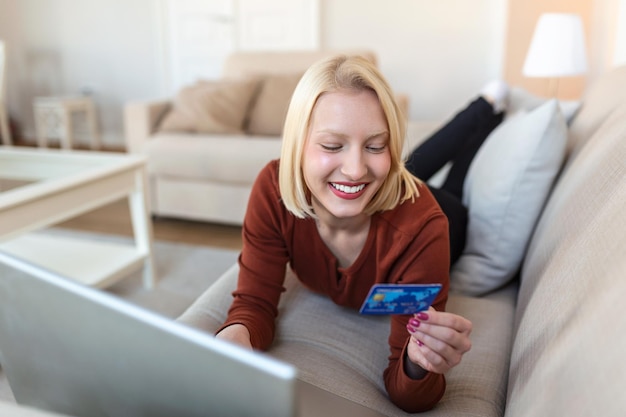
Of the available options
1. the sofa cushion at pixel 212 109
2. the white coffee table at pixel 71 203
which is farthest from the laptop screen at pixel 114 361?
the sofa cushion at pixel 212 109

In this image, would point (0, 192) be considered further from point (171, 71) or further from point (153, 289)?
point (171, 71)

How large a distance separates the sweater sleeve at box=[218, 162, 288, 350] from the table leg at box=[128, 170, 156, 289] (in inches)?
47.2

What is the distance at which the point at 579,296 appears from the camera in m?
0.67

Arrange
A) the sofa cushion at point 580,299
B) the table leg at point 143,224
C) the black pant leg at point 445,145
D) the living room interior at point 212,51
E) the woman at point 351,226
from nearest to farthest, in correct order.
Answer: the sofa cushion at point 580,299 < the woman at point 351,226 < the black pant leg at point 445,145 < the table leg at point 143,224 < the living room interior at point 212,51

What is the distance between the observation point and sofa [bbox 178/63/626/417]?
22.4 inches

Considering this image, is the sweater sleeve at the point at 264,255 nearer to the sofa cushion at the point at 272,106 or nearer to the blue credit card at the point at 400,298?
the blue credit card at the point at 400,298

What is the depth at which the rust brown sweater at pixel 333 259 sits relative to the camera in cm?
93

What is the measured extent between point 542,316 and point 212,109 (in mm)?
2454

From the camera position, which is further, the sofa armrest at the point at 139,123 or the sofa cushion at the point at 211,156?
the sofa armrest at the point at 139,123

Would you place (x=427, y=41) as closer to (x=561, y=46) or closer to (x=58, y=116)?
(x=561, y=46)

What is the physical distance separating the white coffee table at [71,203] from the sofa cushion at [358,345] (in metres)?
0.82

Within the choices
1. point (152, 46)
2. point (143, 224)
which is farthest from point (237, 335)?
point (152, 46)

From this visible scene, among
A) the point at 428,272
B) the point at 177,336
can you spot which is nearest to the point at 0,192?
the point at 428,272

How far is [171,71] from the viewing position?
4906mm
